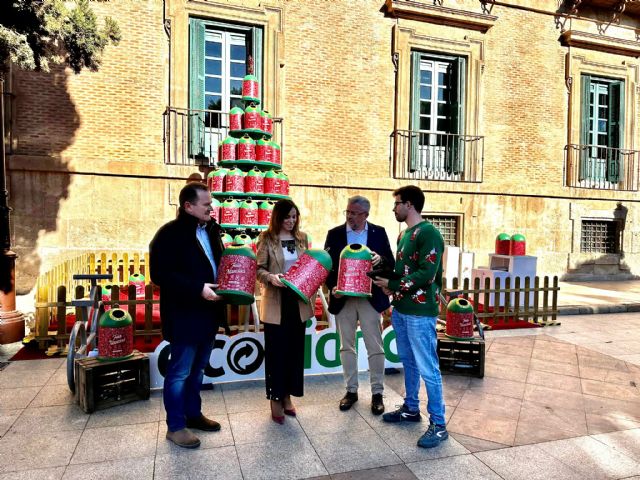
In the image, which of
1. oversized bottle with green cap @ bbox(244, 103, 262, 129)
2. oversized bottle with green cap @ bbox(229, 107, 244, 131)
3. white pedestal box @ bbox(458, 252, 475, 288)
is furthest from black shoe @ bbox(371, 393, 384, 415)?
white pedestal box @ bbox(458, 252, 475, 288)

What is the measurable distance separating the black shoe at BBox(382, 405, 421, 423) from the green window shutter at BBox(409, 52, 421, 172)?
10.0 metres

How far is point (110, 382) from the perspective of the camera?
418 centimetres

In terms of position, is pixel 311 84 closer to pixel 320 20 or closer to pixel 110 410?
pixel 320 20

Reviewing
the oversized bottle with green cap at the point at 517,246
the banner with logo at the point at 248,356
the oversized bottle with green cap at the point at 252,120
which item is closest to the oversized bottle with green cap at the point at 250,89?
the oversized bottle with green cap at the point at 252,120

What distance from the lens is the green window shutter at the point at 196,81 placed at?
11258 mm

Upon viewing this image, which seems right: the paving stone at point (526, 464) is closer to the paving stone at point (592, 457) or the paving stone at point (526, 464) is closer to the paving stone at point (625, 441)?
the paving stone at point (592, 457)

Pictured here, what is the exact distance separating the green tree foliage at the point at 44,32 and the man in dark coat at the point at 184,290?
590 cm

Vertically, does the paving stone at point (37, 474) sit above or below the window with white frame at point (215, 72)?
below

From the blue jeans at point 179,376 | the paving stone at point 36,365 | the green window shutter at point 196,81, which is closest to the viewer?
the blue jeans at point 179,376

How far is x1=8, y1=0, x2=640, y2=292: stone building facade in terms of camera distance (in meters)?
10.4

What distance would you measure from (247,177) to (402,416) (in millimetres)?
5349

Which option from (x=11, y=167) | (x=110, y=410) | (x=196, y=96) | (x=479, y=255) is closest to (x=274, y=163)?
(x=196, y=96)

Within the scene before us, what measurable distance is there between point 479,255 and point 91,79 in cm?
1135

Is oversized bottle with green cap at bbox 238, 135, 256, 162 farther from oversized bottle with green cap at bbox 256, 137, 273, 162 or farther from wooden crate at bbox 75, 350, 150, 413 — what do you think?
wooden crate at bbox 75, 350, 150, 413
